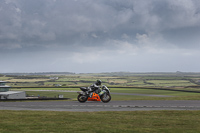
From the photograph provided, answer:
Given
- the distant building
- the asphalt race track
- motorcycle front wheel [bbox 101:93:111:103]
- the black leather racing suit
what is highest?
the black leather racing suit

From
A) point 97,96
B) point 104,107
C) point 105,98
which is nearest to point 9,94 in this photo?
point 97,96

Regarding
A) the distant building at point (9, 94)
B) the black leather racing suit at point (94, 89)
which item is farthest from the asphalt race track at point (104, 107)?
the distant building at point (9, 94)

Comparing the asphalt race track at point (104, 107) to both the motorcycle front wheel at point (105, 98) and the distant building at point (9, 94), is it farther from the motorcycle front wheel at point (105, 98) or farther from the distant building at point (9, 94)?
the distant building at point (9, 94)

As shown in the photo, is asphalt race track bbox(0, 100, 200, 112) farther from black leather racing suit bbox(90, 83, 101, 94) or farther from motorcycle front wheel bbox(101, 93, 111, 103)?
black leather racing suit bbox(90, 83, 101, 94)

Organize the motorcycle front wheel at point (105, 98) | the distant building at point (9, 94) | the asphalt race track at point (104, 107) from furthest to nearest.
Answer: the distant building at point (9, 94), the motorcycle front wheel at point (105, 98), the asphalt race track at point (104, 107)

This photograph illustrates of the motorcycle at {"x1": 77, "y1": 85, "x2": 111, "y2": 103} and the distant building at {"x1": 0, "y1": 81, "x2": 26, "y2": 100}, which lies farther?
the distant building at {"x1": 0, "y1": 81, "x2": 26, "y2": 100}

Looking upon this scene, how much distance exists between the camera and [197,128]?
38.3 feet

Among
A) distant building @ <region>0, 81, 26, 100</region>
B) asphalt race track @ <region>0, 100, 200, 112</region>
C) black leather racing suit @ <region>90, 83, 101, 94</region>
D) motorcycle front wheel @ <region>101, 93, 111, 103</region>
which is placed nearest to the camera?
asphalt race track @ <region>0, 100, 200, 112</region>

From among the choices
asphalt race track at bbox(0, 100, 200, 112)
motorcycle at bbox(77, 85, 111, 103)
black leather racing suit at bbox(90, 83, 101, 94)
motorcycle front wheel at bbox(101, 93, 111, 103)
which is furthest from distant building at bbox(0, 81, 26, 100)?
motorcycle front wheel at bbox(101, 93, 111, 103)

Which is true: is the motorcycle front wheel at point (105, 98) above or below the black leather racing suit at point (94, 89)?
below

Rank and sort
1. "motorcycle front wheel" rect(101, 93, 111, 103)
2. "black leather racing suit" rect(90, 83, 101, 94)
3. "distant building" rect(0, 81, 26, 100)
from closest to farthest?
"motorcycle front wheel" rect(101, 93, 111, 103) → "black leather racing suit" rect(90, 83, 101, 94) → "distant building" rect(0, 81, 26, 100)

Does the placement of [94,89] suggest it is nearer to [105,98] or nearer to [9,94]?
[105,98]

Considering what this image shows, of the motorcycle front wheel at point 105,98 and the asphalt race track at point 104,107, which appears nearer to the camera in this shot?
the asphalt race track at point 104,107

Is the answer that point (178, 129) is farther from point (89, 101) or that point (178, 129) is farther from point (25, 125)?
point (89, 101)
